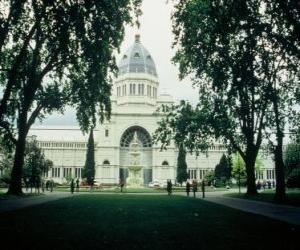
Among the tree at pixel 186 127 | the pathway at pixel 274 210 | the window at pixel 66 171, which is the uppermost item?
the tree at pixel 186 127

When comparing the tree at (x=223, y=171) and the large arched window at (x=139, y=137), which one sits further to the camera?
the large arched window at (x=139, y=137)

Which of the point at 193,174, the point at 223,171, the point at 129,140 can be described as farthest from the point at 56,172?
the point at 223,171

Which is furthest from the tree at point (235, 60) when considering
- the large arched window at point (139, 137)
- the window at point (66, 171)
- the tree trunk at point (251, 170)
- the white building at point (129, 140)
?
the window at point (66, 171)

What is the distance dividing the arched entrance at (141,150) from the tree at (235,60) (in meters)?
54.2

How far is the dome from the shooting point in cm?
9766

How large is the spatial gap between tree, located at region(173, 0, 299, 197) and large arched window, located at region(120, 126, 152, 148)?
54.8 m

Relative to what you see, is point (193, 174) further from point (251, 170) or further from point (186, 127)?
point (186, 127)

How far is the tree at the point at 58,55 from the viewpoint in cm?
1625

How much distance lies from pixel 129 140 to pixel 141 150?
3.68 metres

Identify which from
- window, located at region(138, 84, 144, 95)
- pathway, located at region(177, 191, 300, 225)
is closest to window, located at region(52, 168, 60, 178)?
window, located at region(138, 84, 144, 95)

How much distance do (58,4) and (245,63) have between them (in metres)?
8.61

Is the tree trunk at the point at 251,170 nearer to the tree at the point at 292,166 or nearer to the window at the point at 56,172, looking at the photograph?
the tree at the point at 292,166

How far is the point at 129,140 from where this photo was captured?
95188 mm

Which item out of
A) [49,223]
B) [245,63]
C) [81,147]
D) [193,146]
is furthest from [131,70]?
[49,223]
